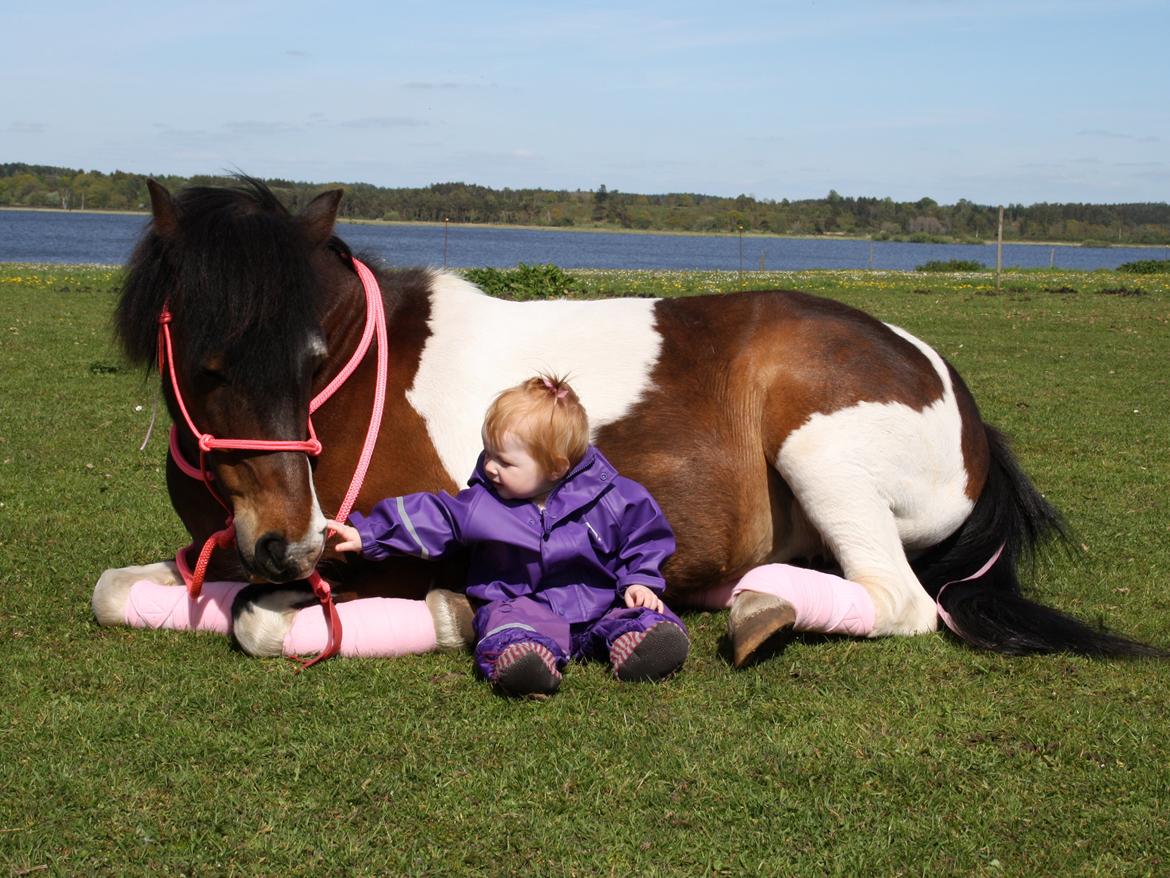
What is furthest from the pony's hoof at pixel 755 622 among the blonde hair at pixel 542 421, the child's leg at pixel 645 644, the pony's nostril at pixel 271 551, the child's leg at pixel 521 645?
the pony's nostril at pixel 271 551

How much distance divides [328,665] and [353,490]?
716mm

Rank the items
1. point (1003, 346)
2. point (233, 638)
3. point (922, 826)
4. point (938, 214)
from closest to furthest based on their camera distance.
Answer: point (922, 826), point (233, 638), point (1003, 346), point (938, 214)

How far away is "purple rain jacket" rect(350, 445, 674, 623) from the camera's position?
14.5ft

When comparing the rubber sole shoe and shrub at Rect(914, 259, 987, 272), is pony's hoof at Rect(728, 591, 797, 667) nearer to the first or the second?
the rubber sole shoe

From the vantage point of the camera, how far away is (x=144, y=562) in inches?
238

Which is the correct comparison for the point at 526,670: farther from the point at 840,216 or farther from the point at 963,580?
the point at 840,216

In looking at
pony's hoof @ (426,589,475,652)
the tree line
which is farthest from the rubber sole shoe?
the tree line

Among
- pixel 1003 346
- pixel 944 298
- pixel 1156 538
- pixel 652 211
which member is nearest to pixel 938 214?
→ pixel 652 211

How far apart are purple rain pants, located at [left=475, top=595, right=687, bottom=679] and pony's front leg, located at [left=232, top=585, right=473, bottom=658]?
13 centimetres

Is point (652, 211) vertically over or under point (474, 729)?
over

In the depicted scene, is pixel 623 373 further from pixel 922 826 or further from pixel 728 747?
pixel 922 826

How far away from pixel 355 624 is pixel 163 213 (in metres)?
1.79

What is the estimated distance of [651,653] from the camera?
14.2 feet

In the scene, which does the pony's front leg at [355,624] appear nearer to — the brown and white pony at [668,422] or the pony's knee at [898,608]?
the brown and white pony at [668,422]
